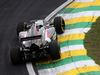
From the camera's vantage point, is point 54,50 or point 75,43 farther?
point 75,43

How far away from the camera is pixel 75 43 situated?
1349cm

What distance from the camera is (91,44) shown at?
522 inches

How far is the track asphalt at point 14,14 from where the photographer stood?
14555mm

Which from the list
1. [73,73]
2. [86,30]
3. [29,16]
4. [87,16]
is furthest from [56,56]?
[29,16]

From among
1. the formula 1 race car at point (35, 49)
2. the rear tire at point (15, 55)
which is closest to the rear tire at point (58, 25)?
the formula 1 race car at point (35, 49)

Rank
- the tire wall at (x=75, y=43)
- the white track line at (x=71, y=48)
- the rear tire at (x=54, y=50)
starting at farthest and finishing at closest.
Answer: the white track line at (x=71, y=48)
the rear tire at (x=54, y=50)
the tire wall at (x=75, y=43)

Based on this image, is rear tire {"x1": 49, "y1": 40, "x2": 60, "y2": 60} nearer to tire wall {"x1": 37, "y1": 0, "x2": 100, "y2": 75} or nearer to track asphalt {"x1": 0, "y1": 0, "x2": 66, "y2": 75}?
tire wall {"x1": 37, "y1": 0, "x2": 100, "y2": 75}

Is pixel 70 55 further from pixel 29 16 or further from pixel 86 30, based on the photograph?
pixel 29 16

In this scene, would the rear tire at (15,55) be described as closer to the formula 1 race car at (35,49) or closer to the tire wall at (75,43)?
the formula 1 race car at (35,49)

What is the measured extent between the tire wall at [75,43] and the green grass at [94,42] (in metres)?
0.20

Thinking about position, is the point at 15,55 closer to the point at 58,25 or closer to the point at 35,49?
the point at 35,49

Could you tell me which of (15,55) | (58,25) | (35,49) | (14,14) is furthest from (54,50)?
(14,14)

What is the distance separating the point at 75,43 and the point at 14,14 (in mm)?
6106

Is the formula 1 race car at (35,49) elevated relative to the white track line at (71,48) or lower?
elevated
